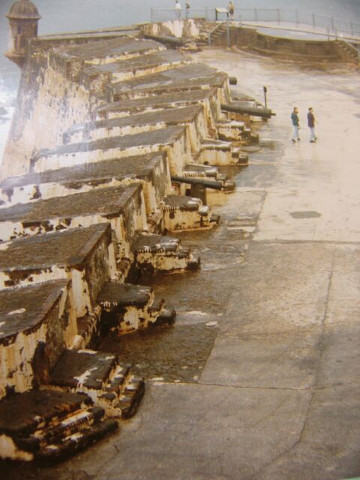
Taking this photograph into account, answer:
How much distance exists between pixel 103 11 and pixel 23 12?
49406 mm

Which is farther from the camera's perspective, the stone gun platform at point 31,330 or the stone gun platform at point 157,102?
the stone gun platform at point 157,102

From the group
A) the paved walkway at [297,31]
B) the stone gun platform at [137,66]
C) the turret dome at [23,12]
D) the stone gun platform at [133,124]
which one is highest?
the turret dome at [23,12]

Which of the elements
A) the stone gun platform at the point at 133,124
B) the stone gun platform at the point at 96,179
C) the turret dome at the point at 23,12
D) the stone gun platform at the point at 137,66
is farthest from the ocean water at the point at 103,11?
the stone gun platform at the point at 96,179

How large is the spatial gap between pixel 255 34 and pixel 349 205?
64.8 ft

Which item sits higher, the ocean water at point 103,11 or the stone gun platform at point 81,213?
the ocean water at point 103,11

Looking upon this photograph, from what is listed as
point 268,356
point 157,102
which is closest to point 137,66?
point 157,102

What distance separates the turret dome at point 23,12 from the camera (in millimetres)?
27969

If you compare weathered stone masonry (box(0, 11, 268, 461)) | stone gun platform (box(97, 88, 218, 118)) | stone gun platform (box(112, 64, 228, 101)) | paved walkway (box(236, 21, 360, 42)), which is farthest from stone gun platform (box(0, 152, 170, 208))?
paved walkway (box(236, 21, 360, 42))

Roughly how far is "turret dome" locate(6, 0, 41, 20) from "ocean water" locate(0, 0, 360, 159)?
29044mm

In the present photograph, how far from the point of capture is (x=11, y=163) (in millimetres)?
25438

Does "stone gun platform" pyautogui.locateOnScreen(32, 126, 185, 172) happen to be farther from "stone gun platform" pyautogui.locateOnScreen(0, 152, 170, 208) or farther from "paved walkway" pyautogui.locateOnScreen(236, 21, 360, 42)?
"paved walkway" pyautogui.locateOnScreen(236, 21, 360, 42)

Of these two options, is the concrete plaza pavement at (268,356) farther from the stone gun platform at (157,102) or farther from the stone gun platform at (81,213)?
the stone gun platform at (157,102)

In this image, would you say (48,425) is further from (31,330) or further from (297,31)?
(297,31)

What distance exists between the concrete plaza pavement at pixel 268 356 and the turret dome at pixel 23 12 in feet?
56.4
